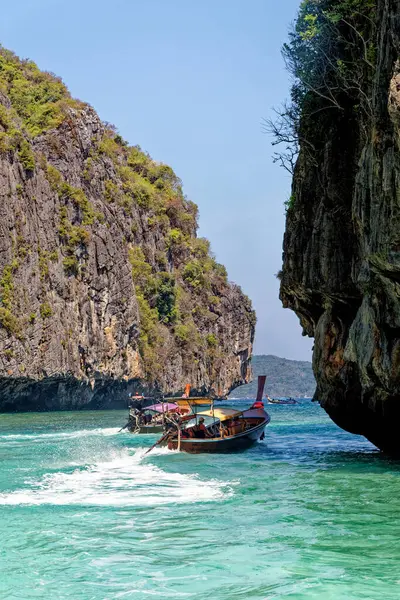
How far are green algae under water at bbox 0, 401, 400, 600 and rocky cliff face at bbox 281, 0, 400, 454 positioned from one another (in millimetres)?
2327

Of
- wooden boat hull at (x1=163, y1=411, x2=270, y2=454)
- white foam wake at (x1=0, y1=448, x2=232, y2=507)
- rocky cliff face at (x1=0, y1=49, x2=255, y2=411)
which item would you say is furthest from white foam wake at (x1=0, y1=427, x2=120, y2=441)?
rocky cliff face at (x1=0, y1=49, x2=255, y2=411)

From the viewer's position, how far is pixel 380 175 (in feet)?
54.6

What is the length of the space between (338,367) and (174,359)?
64725 millimetres

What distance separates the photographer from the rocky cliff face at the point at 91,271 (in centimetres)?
5939

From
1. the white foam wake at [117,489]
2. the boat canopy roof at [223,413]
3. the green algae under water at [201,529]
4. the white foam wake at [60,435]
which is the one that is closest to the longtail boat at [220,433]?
the boat canopy roof at [223,413]

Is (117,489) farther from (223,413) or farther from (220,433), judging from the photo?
(223,413)

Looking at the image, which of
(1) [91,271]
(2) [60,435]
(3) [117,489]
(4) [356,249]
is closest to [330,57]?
(4) [356,249]

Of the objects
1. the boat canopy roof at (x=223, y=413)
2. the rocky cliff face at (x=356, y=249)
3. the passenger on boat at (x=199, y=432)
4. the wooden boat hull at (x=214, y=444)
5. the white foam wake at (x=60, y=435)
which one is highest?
the rocky cliff face at (x=356, y=249)

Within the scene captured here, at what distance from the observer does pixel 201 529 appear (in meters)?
12.5

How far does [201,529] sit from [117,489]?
548 centimetres

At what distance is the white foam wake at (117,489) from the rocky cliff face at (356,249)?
18.7ft

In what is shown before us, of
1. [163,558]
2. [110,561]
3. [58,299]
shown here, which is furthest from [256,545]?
[58,299]

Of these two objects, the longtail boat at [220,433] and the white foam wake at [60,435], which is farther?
the white foam wake at [60,435]

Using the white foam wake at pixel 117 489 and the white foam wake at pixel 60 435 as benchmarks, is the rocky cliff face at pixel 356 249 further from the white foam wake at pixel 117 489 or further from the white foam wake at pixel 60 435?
the white foam wake at pixel 60 435
